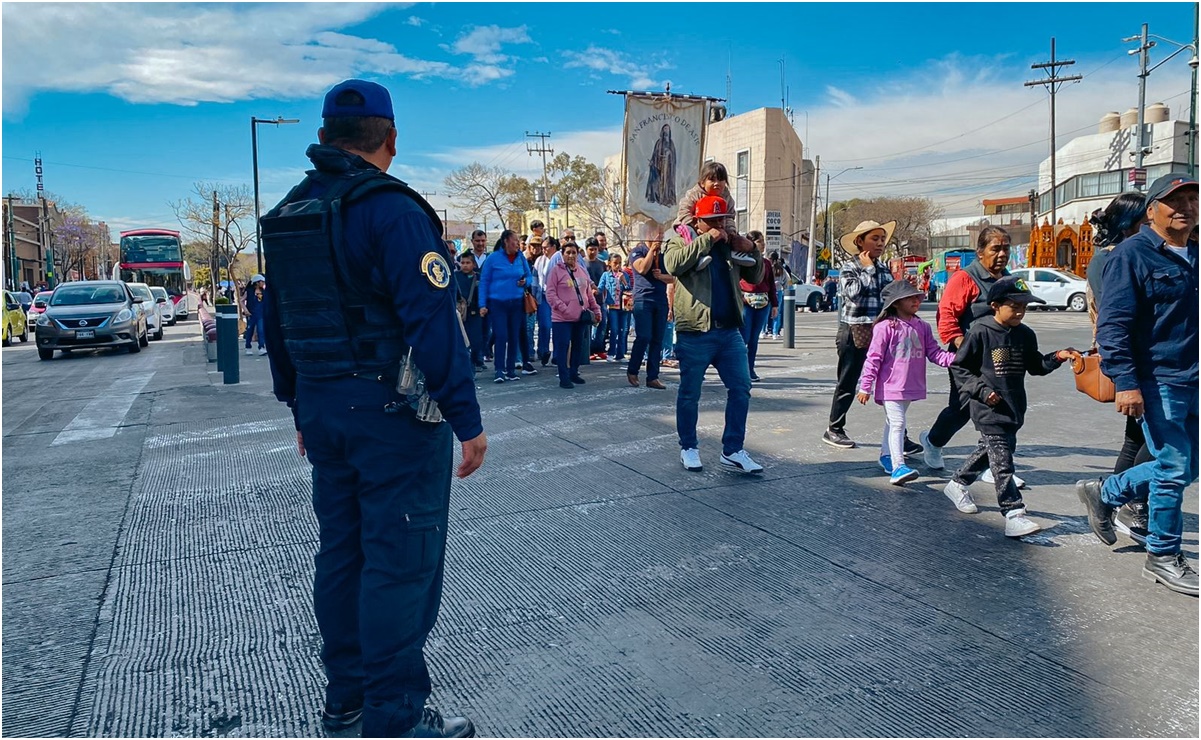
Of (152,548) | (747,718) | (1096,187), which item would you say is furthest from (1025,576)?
(1096,187)

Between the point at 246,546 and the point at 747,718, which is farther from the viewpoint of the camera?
the point at 246,546

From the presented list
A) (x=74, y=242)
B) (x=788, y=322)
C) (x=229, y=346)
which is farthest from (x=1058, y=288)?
(x=74, y=242)

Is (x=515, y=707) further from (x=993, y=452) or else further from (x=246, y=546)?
(x=993, y=452)

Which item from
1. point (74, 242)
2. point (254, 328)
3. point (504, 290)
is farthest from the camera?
point (74, 242)

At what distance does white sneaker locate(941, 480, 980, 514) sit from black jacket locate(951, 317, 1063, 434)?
1.45ft

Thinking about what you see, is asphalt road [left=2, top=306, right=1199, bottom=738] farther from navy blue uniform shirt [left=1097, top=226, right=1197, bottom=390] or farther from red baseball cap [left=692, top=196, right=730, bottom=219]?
red baseball cap [left=692, top=196, right=730, bottom=219]

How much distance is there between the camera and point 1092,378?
14.6 ft

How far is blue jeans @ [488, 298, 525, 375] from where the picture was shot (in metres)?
10.7

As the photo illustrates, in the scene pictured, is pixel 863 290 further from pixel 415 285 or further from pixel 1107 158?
pixel 1107 158

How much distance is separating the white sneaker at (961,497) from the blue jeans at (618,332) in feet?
28.3

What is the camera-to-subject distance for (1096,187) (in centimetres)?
5931

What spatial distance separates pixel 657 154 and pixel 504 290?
7681 mm

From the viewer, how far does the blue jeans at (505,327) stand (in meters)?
10.7

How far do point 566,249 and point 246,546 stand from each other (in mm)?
6962
